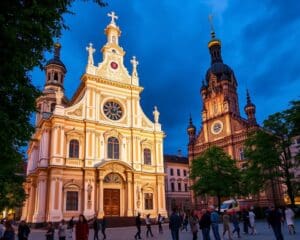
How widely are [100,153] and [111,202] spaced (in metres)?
6.16

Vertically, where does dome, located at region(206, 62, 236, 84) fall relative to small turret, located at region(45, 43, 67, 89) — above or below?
above

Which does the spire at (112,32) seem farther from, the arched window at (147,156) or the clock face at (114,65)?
the arched window at (147,156)

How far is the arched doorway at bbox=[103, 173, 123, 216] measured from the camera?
112ft

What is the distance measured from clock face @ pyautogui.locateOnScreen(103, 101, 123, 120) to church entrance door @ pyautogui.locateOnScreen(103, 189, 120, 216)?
9945 millimetres

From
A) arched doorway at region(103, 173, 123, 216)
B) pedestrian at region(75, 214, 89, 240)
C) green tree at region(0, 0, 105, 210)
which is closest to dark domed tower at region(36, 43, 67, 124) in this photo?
arched doorway at region(103, 173, 123, 216)

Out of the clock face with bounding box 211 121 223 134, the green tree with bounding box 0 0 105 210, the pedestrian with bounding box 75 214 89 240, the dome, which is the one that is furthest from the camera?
the dome

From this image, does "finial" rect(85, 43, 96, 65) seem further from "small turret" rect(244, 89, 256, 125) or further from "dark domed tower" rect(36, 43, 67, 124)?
"small turret" rect(244, 89, 256, 125)

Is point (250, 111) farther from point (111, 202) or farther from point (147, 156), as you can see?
point (111, 202)

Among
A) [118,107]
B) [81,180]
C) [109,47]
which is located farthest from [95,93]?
[81,180]

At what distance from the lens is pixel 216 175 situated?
3944 centimetres

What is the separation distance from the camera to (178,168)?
7069cm

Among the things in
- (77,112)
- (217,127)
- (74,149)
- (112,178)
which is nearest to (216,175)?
(112,178)

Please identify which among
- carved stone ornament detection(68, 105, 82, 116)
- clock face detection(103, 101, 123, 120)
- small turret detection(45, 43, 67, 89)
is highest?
small turret detection(45, 43, 67, 89)

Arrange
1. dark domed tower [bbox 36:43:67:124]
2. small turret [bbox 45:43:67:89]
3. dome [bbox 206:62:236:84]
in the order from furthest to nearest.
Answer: dome [bbox 206:62:236:84], small turret [bbox 45:43:67:89], dark domed tower [bbox 36:43:67:124]
